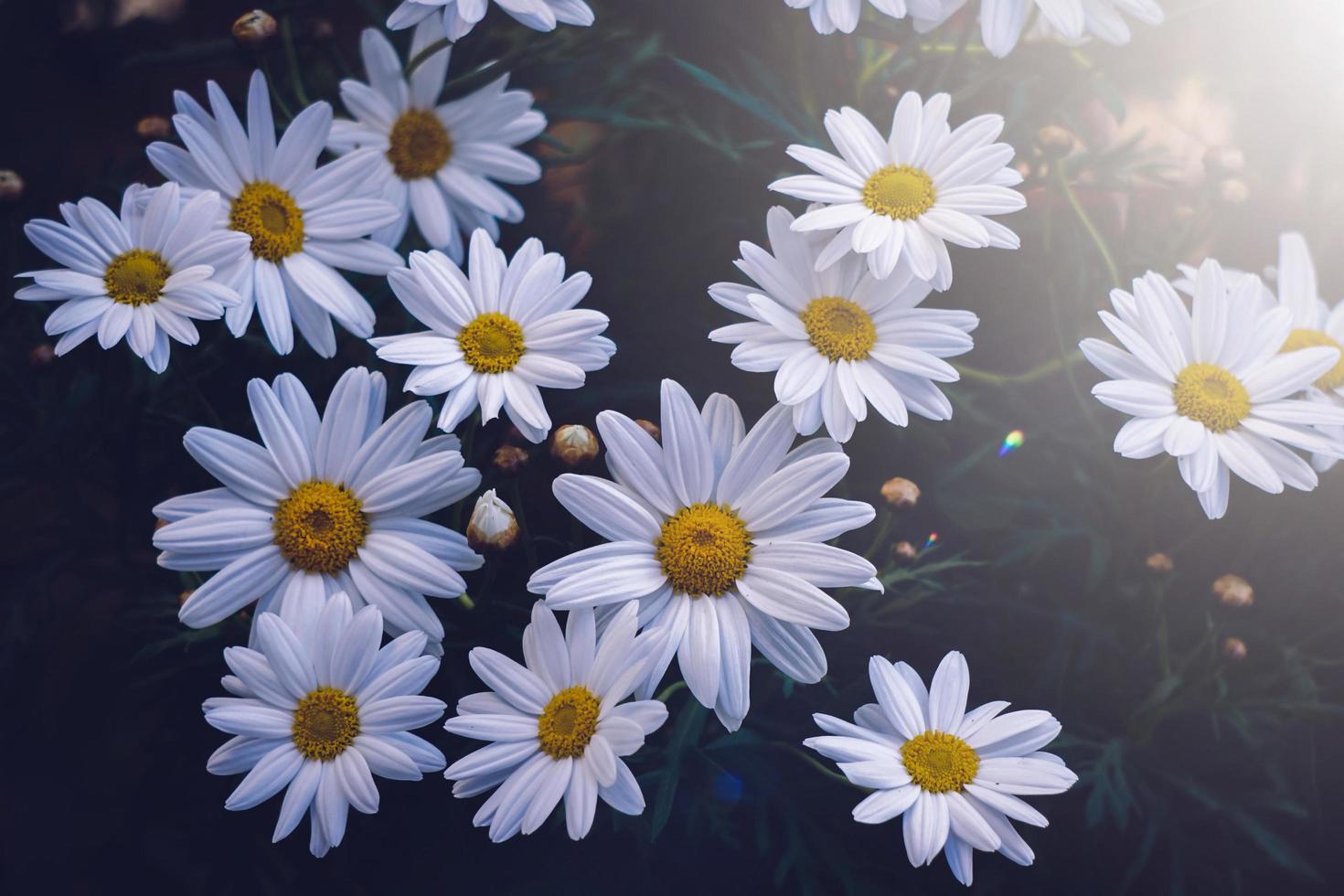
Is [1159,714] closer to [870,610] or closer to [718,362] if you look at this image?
[870,610]

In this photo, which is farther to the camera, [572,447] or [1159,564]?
[1159,564]

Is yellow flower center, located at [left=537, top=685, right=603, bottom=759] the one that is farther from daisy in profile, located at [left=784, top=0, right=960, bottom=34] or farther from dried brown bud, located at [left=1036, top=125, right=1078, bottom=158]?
dried brown bud, located at [left=1036, top=125, right=1078, bottom=158]

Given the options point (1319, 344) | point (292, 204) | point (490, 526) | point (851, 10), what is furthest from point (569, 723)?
point (1319, 344)

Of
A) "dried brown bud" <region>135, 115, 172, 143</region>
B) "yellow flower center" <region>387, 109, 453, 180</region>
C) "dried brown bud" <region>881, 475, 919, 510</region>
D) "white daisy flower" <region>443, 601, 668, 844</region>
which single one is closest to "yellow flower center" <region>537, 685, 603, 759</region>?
"white daisy flower" <region>443, 601, 668, 844</region>

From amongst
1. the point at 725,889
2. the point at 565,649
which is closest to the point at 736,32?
the point at 565,649

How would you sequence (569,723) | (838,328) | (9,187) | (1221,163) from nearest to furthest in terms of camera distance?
(569,723), (838,328), (9,187), (1221,163)

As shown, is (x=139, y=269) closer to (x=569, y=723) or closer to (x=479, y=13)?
(x=479, y=13)

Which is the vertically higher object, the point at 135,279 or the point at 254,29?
the point at 254,29
